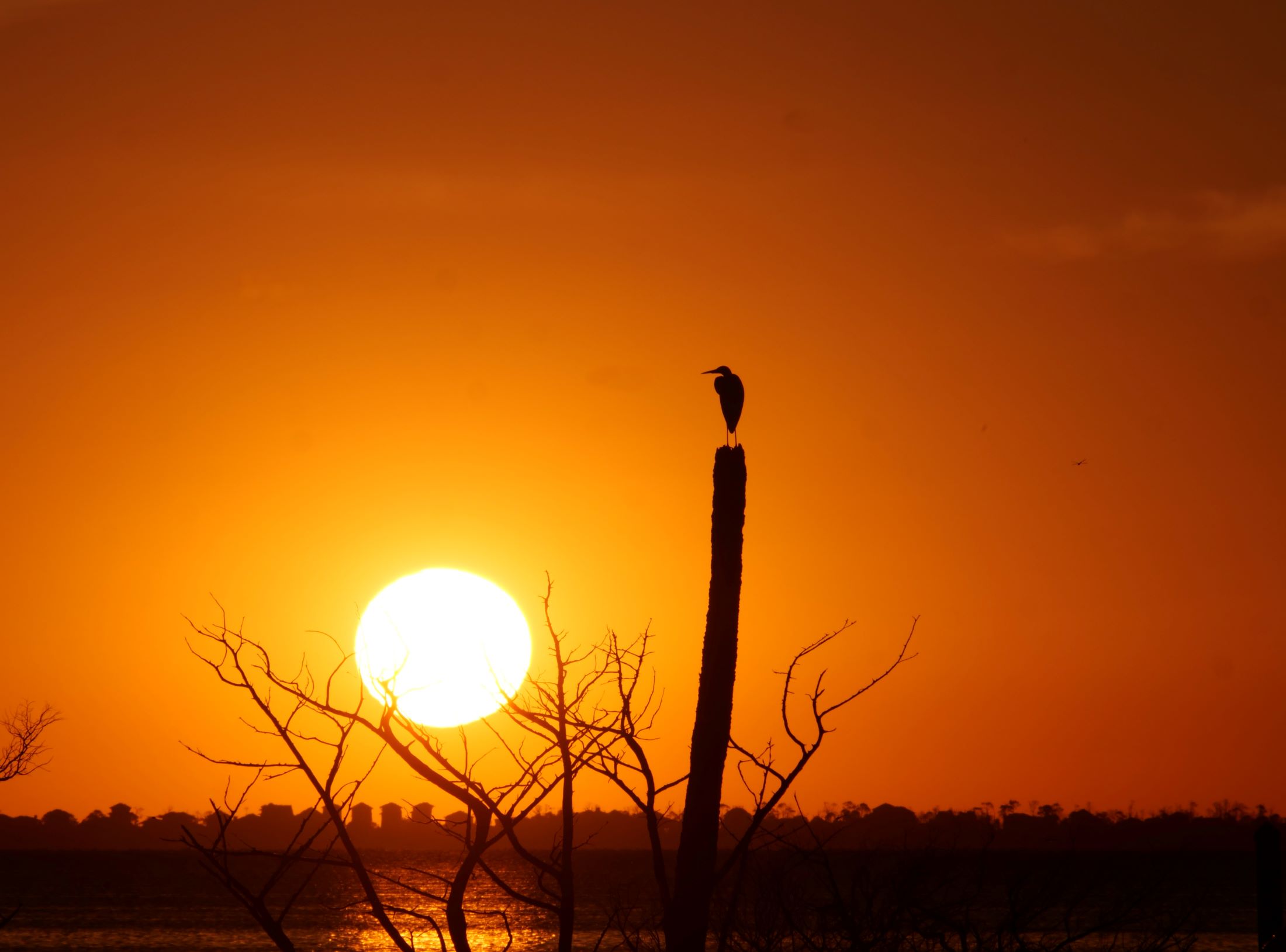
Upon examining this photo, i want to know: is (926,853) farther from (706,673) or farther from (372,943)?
(372,943)

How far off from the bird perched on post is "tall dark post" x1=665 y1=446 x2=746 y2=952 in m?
2.06

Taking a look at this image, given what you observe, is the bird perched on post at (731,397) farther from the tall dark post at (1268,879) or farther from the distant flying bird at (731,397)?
the tall dark post at (1268,879)

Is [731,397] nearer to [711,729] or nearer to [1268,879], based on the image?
[711,729]

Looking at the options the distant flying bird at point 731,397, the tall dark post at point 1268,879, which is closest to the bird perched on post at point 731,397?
the distant flying bird at point 731,397

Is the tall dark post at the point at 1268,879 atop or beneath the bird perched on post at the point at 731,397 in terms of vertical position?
beneath

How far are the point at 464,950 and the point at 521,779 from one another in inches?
37.2

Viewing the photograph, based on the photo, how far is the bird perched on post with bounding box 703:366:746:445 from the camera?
10.8m

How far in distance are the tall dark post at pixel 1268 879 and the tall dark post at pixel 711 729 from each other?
506cm

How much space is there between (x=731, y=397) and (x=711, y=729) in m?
3.35

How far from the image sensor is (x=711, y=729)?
8.31 metres

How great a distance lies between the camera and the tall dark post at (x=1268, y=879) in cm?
1084

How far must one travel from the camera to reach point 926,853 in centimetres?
1211

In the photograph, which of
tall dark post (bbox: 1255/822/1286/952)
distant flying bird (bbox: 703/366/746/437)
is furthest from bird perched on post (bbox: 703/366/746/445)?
tall dark post (bbox: 1255/822/1286/952)

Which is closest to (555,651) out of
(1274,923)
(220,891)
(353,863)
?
(353,863)
